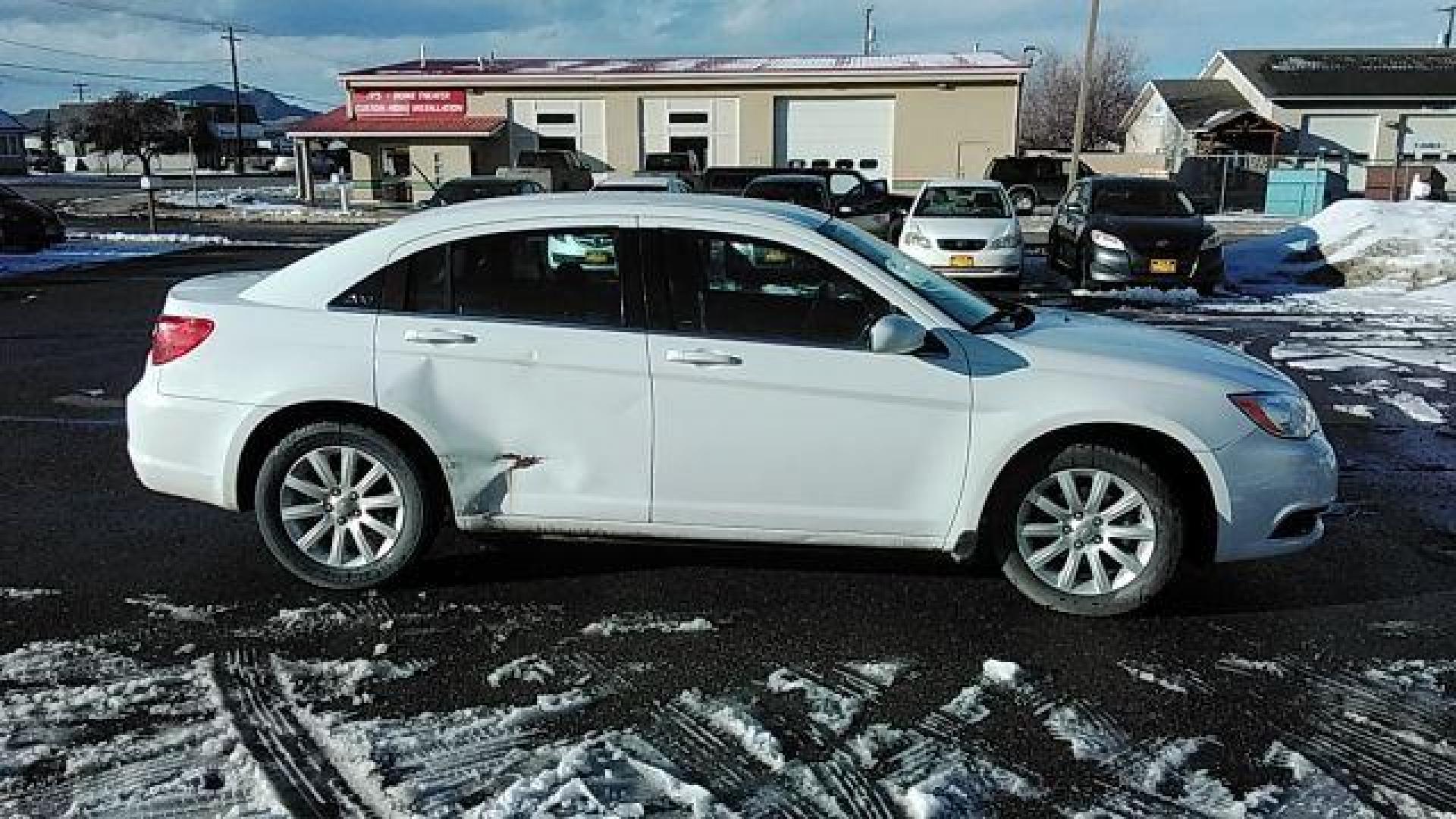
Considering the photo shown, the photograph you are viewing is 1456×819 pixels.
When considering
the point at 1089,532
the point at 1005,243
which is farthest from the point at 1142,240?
the point at 1089,532

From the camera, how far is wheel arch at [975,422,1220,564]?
4.21 meters

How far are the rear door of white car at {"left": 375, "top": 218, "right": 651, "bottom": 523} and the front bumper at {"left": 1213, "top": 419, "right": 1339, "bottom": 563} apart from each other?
225 centimetres

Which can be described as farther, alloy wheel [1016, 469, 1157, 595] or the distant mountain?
the distant mountain

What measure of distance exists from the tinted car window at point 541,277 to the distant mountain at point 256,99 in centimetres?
13184

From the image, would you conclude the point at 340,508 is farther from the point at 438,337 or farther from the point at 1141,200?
the point at 1141,200

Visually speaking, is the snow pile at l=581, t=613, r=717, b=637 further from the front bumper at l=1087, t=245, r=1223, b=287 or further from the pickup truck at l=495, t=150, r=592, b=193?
the pickup truck at l=495, t=150, r=592, b=193

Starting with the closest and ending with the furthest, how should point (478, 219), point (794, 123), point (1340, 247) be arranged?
point (478, 219) → point (1340, 247) → point (794, 123)

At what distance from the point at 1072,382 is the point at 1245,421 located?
0.68m

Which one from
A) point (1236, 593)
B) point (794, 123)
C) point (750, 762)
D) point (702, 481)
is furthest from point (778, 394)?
point (794, 123)

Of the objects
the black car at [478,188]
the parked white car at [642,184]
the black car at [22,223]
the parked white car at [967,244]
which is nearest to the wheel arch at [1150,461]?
the parked white car at [967,244]

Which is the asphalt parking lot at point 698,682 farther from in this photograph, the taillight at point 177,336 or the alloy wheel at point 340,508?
the taillight at point 177,336

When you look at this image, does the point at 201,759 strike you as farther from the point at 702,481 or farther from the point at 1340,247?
the point at 1340,247

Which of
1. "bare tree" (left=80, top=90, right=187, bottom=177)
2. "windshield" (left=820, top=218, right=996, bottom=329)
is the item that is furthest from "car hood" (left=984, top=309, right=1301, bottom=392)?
"bare tree" (left=80, top=90, right=187, bottom=177)

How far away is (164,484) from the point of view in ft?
15.3
